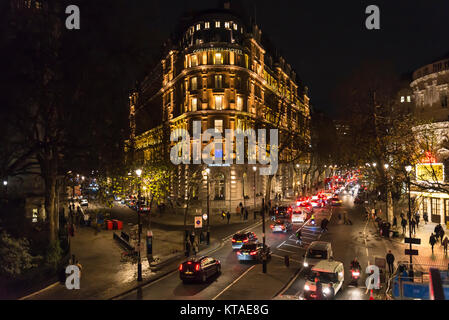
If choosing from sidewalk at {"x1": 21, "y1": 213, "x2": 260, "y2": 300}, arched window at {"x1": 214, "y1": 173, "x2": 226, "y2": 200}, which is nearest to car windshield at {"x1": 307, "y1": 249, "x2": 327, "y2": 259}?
sidewalk at {"x1": 21, "y1": 213, "x2": 260, "y2": 300}

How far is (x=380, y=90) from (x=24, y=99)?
31.7 m

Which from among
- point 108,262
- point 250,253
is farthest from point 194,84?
point 250,253

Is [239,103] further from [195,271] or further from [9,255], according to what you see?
[9,255]

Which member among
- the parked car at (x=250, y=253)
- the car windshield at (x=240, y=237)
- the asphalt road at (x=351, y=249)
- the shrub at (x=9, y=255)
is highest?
the shrub at (x=9, y=255)

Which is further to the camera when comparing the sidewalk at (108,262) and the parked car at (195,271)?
the parked car at (195,271)

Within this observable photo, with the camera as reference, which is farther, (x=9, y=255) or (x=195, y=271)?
(x=195, y=271)

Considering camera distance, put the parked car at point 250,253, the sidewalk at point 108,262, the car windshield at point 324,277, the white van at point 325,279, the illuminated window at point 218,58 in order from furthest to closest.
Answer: the illuminated window at point 218,58 → the parked car at point 250,253 → the sidewalk at point 108,262 → the car windshield at point 324,277 → the white van at point 325,279

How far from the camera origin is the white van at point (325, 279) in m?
15.1

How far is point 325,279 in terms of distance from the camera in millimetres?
15586

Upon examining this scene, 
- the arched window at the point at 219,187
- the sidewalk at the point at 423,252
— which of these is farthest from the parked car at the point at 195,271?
the arched window at the point at 219,187

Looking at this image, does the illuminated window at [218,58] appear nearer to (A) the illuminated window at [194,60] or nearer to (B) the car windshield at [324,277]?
(A) the illuminated window at [194,60]

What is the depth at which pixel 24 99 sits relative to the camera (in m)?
16.8

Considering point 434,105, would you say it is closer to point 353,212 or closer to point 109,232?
point 353,212

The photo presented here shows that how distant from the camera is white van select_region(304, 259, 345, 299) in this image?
49.6 feet
